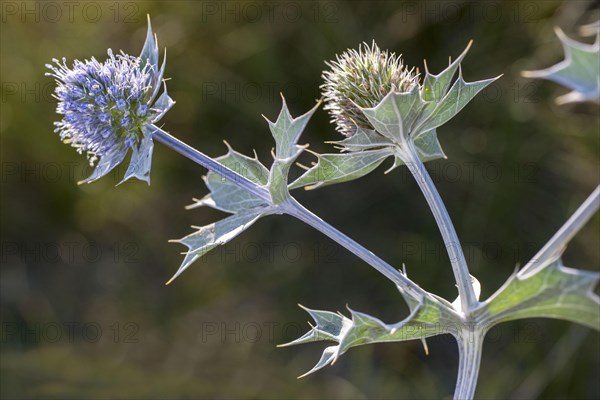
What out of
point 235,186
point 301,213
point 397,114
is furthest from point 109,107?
point 397,114

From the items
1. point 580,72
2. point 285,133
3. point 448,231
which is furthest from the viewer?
point 285,133

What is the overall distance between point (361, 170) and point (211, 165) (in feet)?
0.80

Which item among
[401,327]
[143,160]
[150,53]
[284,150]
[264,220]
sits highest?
[264,220]

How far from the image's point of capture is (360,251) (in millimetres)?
918

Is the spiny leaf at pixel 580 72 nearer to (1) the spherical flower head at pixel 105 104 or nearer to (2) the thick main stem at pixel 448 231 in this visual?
(2) the thick main stem at pixel 448 231

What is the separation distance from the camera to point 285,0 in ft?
9.41

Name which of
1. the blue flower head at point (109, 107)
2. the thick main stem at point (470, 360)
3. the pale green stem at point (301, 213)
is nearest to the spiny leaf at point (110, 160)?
the blue flower head at point (109, 107)

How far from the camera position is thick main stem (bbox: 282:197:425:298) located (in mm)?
878

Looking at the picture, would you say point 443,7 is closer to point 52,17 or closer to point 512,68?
point 512,68

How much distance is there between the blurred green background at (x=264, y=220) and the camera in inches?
102

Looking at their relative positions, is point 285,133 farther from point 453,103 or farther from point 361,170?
point 453,103

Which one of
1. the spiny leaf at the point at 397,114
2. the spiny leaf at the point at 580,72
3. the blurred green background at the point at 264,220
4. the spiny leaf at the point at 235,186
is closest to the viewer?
the spiny leaf at the point at 580,72

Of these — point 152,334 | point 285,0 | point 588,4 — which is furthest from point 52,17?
point 588,4

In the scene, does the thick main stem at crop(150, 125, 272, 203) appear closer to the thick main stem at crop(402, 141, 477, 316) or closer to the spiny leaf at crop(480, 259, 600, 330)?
the thick main stem at crop(402, 141, 477, 316)
